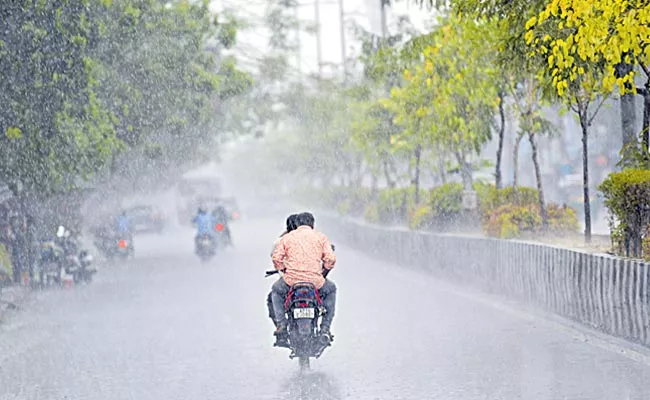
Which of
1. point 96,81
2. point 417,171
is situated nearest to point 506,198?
point 417,171

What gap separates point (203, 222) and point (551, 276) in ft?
61.9

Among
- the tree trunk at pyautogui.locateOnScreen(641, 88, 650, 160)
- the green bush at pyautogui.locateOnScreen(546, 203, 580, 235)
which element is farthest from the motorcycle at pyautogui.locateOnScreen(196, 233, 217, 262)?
the tree trunk at pyautogui.locateOnScreen(641, 88, 650, 160)

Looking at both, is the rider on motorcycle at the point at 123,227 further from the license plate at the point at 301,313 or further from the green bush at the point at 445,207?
the license plate at the point at 301,313

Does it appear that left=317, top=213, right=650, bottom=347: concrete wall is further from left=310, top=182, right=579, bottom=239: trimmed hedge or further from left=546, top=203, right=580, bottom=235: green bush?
left=546, top=203, right=580, bottom=235: green bush

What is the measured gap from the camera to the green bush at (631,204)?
14.1m

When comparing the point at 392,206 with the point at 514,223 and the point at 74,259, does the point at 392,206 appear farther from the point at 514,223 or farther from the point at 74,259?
the point at 514,223

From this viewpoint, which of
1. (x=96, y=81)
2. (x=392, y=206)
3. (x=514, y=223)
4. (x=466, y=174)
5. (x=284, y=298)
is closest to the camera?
(x=284, y=298)

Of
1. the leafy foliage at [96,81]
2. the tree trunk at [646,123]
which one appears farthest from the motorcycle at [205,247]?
the tree trunk at [646,123]

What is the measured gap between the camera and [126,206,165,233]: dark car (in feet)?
205

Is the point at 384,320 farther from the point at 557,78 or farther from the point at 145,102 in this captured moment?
the point at 145,102

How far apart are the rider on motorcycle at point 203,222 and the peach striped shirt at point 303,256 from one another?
21.7m

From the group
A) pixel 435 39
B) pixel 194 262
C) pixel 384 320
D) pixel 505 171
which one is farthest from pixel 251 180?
pixel 384 320

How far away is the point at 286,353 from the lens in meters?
14.1

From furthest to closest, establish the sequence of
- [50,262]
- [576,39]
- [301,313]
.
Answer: [50,262] → [576,39] → [301,313]
